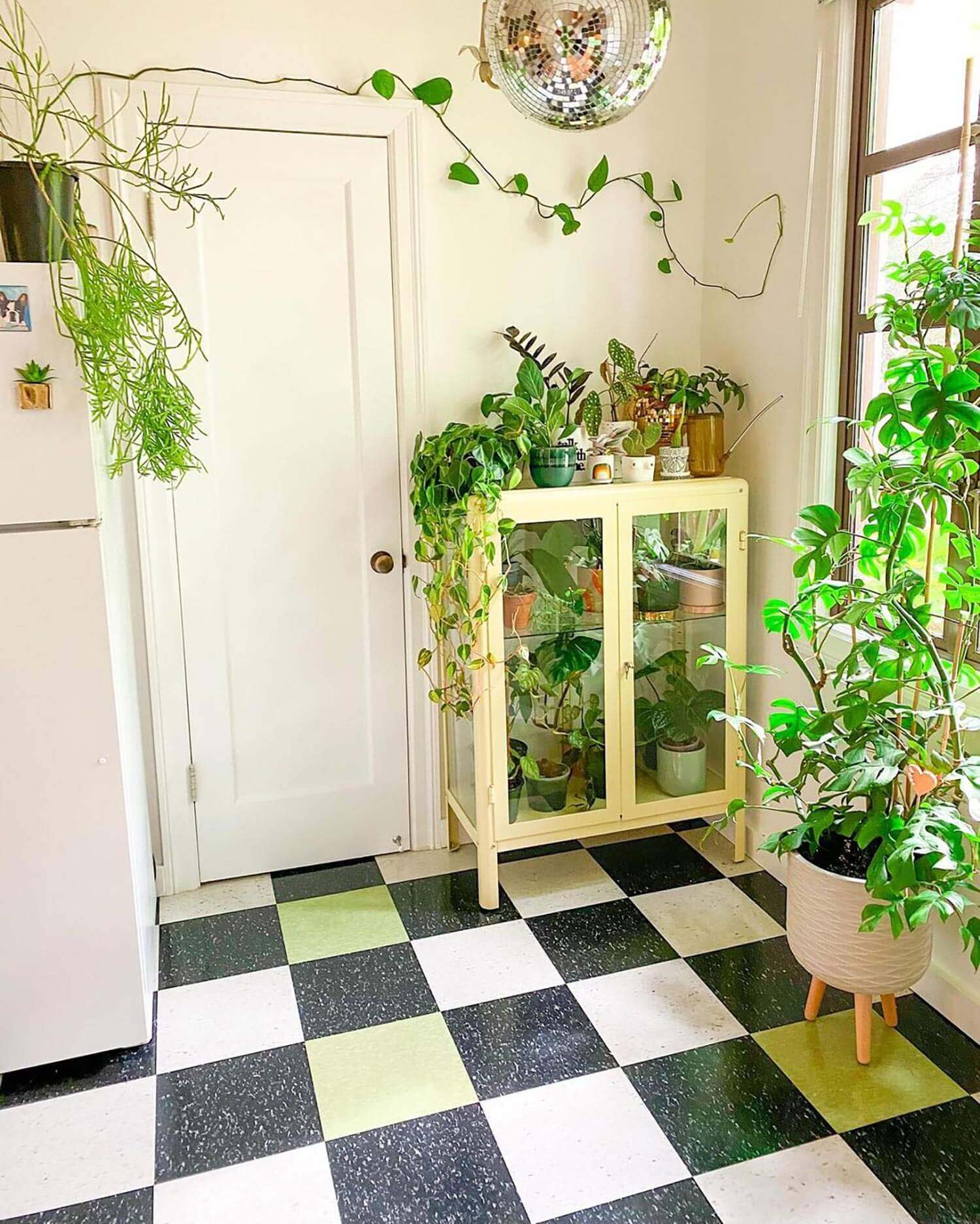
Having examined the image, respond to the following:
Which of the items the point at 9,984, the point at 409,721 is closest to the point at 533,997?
the point at 409,721

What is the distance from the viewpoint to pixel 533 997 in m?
2.36

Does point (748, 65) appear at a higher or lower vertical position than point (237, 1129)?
higher

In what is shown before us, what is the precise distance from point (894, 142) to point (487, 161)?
1.05 meters

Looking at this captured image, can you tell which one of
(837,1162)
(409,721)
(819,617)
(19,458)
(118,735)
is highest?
(19,458)

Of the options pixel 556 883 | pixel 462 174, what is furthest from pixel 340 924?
pixel 462 174

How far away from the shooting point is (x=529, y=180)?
285cm

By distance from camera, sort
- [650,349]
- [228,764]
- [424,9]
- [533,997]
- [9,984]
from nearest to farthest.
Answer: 1. [9,984]
2. [533,997]
3. [424,9]
4. [228,764]
5. [650,349]

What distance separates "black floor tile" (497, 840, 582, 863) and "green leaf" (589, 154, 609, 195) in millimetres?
1884

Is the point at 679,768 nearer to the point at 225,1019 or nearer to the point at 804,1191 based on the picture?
the point at 804,1191

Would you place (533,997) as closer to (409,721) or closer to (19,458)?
(409,721)

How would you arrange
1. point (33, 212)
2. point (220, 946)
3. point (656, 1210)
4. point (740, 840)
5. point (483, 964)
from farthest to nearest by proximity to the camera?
1. point (740, 840)
2. point (220, 946)
3. point (483, 964)
4. point (33, 212)
5. point (656, 1210)

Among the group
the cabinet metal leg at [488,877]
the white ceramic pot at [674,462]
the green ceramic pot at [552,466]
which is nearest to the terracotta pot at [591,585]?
the green ceramic pot at [552,466]

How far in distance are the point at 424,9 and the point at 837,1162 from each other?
111 inches

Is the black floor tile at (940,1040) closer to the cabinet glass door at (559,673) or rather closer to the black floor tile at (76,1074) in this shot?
the cabinet glass door at (559,673)
